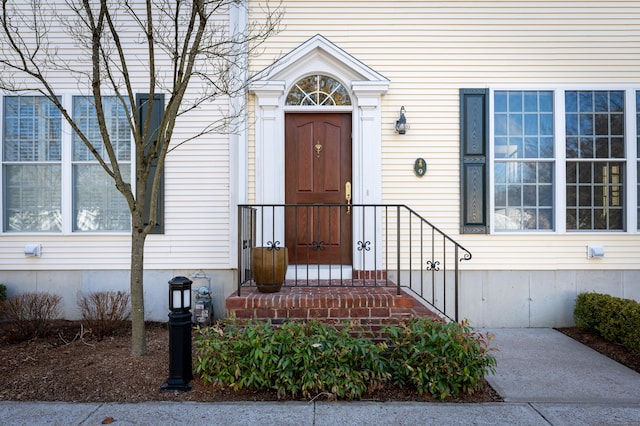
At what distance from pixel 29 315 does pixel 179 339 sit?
8.52 ft

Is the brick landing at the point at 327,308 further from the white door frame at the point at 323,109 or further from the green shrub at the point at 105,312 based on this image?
the green shrub at the point at 105,312

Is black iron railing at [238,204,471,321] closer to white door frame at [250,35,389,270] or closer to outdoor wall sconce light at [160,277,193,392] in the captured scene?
white door frame at [250,35,389,270]

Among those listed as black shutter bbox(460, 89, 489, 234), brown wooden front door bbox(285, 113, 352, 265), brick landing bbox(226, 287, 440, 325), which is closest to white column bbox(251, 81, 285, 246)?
brown wooden front door bbox(285, 113, 352, 265)

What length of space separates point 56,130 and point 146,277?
2.30 meters

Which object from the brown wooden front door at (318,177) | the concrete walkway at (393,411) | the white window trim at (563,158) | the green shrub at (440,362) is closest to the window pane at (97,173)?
the brown wooden front door at (318,177)

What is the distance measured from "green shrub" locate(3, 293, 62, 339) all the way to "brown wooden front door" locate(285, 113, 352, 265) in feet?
9.71

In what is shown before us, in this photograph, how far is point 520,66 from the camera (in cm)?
584

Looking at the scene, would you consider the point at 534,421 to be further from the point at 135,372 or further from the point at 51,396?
the point at 51,396

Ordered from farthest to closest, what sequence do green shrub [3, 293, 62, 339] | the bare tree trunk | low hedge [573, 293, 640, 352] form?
green shrub [3, 293, 62, 339] < low hedge [573, 293, 640, 352] < the bare tree trunk

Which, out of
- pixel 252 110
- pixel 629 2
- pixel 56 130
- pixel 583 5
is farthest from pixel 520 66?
pixel 56 130

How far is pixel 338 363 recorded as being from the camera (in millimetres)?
3516

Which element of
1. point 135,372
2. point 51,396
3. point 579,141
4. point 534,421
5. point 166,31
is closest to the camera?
point 534,421

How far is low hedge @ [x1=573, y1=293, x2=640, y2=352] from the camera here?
4.68 metres

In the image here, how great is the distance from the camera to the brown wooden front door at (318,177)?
19.0 ft
